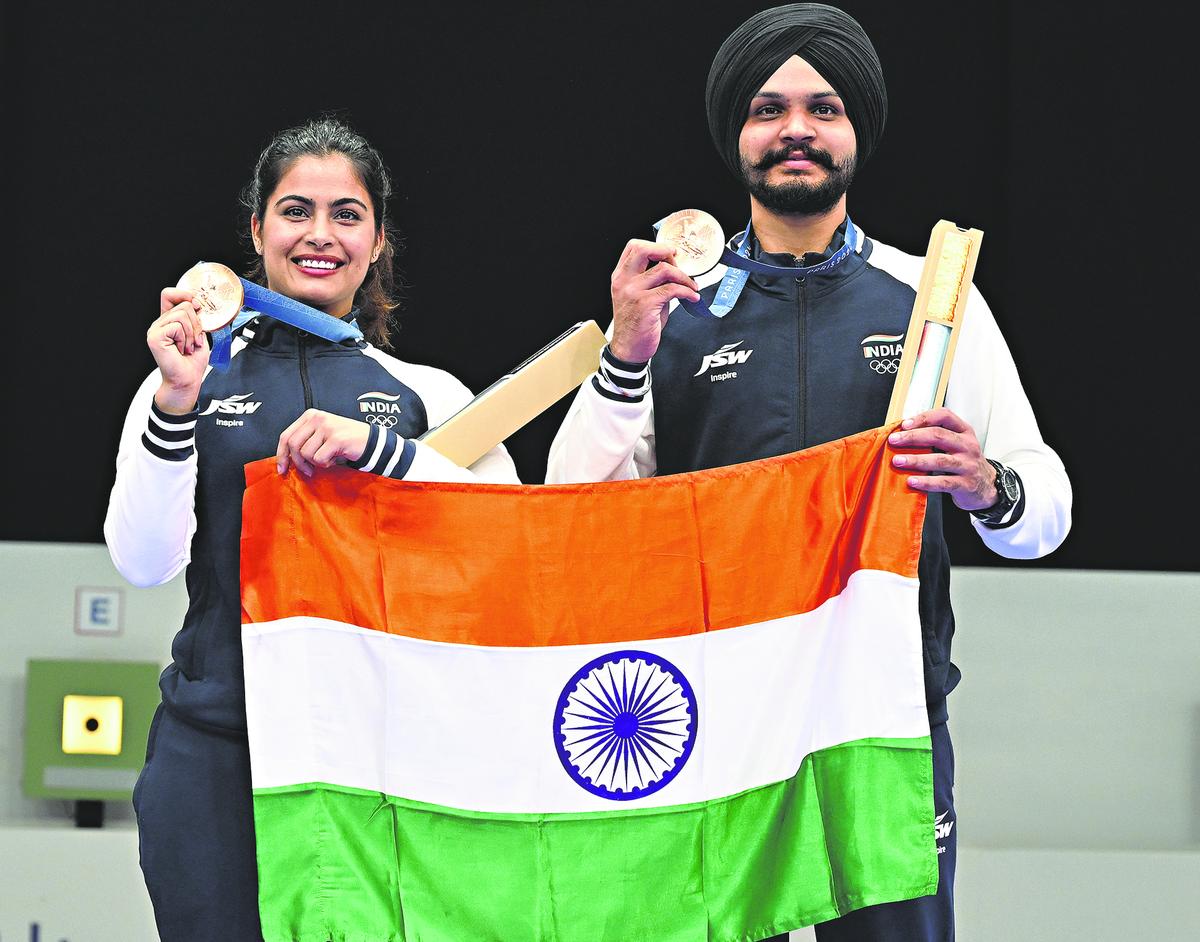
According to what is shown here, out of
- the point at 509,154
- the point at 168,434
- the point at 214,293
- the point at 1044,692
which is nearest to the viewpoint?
the point at 168,434

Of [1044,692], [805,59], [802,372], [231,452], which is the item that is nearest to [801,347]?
[802,372]

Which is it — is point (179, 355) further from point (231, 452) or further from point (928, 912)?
point (928, 912)

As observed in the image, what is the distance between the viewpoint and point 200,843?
2.07 meters

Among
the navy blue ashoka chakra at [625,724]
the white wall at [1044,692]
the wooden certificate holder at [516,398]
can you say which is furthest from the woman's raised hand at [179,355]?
the white wall at [1044,692]

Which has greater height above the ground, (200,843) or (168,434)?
(168,434)

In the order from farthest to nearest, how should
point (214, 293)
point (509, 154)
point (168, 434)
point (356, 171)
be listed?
point (509, 154)
point (356, 171)
point (214, 293)
point (168, 434)

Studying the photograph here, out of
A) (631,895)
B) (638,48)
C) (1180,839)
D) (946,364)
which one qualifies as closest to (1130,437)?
(1180,839)

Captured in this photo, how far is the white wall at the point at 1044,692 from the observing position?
3613 millimetres

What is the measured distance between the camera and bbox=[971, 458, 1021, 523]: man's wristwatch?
2.07 meters

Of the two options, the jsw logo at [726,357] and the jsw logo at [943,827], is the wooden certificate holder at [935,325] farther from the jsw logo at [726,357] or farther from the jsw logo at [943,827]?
the jsw logo at [943,827]

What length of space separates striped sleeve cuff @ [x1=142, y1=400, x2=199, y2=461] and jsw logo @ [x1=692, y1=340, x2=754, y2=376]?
0.64 metres

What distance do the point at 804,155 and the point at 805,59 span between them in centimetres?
13

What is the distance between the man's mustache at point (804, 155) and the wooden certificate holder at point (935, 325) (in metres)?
0.16

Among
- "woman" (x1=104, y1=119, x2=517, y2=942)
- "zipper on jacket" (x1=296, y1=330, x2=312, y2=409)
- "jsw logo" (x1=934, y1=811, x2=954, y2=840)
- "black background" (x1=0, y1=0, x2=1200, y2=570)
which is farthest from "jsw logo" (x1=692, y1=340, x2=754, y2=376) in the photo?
"black background" (x1=0, y1=0, x2=1200, y2=570)
